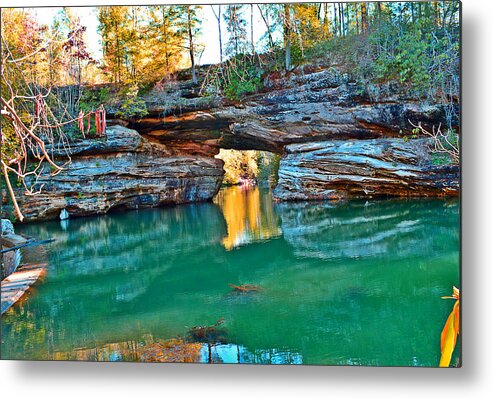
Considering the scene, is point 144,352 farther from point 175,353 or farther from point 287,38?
point 287,38

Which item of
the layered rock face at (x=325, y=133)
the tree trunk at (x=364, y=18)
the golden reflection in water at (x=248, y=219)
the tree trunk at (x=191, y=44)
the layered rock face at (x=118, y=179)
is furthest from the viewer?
the layered rock face at (x=118, y=179)

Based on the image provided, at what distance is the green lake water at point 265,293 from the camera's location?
3.06 metres

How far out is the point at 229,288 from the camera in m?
3.72

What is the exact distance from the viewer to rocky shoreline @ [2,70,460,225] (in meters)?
4.84

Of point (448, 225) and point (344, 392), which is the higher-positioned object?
point (448, 225)

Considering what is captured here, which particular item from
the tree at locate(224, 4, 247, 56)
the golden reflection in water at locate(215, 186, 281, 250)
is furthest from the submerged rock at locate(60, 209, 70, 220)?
the tree at locate(224, 4, 247, 56)

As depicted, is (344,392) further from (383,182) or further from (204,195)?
(204,195)

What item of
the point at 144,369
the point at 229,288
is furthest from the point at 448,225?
the point at 144,369

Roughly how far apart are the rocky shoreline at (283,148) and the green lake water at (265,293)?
0.61 m

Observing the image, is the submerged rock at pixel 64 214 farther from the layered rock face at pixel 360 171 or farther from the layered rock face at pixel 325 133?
the layered rock face at pixel 360 171

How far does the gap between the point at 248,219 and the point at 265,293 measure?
2376 millimetres

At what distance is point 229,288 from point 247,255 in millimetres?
767

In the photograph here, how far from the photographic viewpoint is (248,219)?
5.98 m

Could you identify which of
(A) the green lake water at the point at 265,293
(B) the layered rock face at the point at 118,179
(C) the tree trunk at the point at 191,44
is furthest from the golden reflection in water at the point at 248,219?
(C) the tree trunk at the point at 191,44
